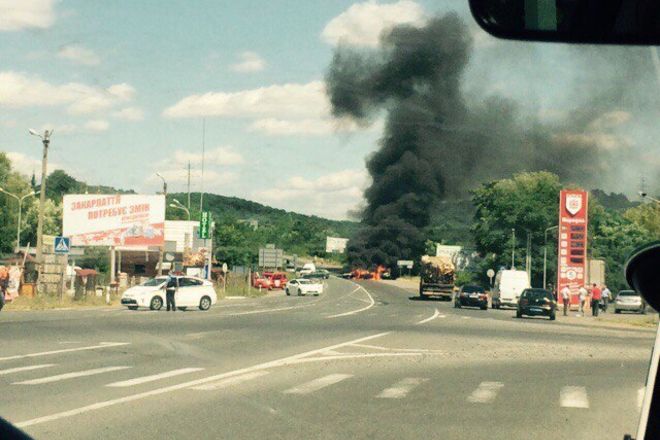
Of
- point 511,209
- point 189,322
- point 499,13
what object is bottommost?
point 189,322

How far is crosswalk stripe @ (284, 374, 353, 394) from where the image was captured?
12895 mm

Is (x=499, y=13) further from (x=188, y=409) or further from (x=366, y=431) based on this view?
(x=188, y=409)

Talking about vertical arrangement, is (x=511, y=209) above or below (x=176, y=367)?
above

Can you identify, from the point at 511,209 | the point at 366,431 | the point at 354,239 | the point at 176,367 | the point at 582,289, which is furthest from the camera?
the point at 354,239

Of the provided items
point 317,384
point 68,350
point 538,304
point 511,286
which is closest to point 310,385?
point 317,384

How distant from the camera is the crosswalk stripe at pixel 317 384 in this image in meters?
12.9

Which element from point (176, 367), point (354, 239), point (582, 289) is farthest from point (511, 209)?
point (176, 367)

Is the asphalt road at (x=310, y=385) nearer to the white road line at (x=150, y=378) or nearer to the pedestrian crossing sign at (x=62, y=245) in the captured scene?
the white road line at (x=150, y=378)

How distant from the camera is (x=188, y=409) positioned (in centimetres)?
1098

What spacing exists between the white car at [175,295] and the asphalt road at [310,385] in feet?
56.8

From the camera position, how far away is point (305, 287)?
286 ft

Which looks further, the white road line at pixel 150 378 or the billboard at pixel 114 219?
the billboard at pixel 114 219

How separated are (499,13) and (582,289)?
5058cm

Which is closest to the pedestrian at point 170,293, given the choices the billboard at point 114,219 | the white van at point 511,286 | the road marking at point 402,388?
the white van at point 511,286
